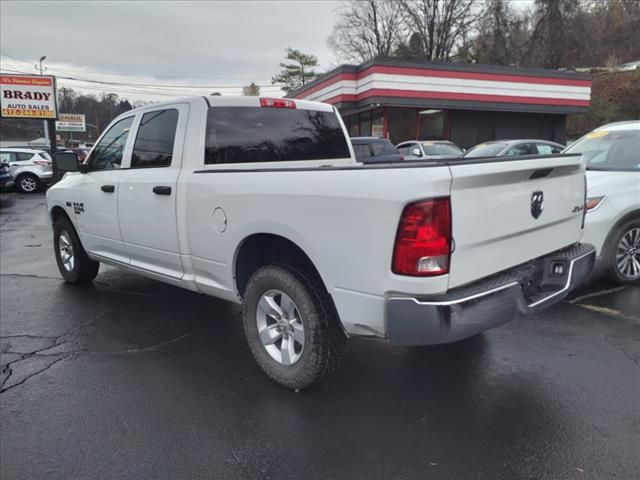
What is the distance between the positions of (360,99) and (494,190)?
2056 cm

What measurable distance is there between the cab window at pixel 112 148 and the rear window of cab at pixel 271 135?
4.26 feet

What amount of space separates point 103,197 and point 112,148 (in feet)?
1.73

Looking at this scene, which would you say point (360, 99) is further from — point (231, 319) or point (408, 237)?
point (408, 237)

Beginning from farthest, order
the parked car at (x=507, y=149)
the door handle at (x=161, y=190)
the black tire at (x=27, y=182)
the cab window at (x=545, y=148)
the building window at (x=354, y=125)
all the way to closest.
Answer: the building window at (x=354, y=125) → the black tire at (x=27, y=182) → the cab window at (x=545, y=148) → the parked car at (x=507, y=149) → the door handle at (x=161, y=190)

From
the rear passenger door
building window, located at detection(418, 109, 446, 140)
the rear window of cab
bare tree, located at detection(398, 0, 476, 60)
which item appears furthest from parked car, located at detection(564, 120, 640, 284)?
bare tree, located at detection(398, 0, 476, 60)

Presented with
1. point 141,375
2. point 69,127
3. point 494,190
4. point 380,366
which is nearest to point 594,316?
point 380,366

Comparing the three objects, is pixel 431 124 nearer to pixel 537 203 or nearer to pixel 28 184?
pixel 28 184

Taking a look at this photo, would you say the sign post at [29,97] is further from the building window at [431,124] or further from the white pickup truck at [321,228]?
the white pickup truck at [321,228]

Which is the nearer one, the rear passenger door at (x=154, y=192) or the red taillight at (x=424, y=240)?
the red taillight at (x=424, y=240)

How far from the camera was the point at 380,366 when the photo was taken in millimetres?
3691

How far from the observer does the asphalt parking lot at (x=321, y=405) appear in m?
2.57

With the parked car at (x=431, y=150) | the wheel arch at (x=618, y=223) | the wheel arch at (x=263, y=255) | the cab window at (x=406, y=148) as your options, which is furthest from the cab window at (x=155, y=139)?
the cab window at (x=406, y=148)

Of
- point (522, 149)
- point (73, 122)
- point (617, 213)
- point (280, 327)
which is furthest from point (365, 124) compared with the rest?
point (73, 122)

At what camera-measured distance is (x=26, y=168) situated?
19.5 meters
